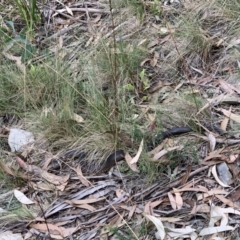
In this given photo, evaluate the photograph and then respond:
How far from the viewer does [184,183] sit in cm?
231

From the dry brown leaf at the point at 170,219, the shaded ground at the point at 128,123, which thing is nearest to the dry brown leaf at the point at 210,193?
the shaded ground at the point at 128,123

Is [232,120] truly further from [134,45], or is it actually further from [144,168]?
[134,45]

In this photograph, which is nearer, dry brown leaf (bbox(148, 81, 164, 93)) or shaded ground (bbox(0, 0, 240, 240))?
shaded ground (bbox(0, 0, 240, 240))

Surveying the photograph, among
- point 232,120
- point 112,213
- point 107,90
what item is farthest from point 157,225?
point 107,90

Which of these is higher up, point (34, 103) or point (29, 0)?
point (29, 0)

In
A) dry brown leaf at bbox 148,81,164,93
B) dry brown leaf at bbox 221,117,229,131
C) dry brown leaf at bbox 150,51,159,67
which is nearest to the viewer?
dry brown leaf at bbox 221,117,229,131

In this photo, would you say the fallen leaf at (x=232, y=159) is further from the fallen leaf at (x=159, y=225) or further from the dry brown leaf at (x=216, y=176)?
the fallen leaf at (x=159, y=225)

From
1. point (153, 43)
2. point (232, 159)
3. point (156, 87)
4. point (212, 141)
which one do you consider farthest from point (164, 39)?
point (232, 159)

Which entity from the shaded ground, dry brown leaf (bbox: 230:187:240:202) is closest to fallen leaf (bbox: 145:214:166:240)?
the shaded ground

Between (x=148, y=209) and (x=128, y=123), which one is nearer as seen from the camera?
(x=148, y=209)

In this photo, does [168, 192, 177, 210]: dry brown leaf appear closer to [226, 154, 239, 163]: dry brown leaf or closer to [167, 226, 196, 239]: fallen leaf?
[167, 226, 196, 239]: fallen leaf

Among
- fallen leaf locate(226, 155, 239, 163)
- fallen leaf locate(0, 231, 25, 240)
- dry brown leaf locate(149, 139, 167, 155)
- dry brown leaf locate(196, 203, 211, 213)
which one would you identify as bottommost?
fallen leaf locate(0, 231, 25, 240)

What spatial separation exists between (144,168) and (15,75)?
103 centimetres

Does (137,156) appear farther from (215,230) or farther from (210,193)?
(215,230)
